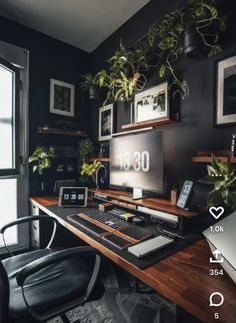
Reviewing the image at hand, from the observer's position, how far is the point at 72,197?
190cm

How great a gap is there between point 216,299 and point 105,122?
206cm

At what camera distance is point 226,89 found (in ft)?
4.28

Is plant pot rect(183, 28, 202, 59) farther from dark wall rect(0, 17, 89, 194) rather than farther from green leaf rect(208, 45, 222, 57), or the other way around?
dark wall rect(0, 17, 89, 194)

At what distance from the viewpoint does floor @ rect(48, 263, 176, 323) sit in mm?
1458

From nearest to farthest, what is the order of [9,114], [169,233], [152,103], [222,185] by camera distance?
[222,185]
[169,233]
[152,103]
[9,114]

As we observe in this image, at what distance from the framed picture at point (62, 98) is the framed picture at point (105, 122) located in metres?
0.45

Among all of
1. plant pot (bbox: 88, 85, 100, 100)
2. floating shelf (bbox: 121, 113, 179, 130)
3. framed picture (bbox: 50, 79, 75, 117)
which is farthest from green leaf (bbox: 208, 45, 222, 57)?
framed picture (bbox: 50, 79, 75, 117)

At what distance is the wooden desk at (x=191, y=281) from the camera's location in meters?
0.62

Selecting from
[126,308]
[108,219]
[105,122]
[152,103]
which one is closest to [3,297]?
[108,219]

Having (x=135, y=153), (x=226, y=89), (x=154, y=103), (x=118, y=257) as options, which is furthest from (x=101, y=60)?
(x=118, y=257)

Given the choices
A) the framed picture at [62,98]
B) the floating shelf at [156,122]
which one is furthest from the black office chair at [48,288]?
the framed picture at [62,98]

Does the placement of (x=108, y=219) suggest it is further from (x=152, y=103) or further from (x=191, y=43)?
(x=191, y=43)

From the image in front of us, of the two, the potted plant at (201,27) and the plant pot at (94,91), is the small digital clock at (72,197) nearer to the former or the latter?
the plant pot at (94,91)

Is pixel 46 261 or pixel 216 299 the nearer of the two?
pixel 216 299
